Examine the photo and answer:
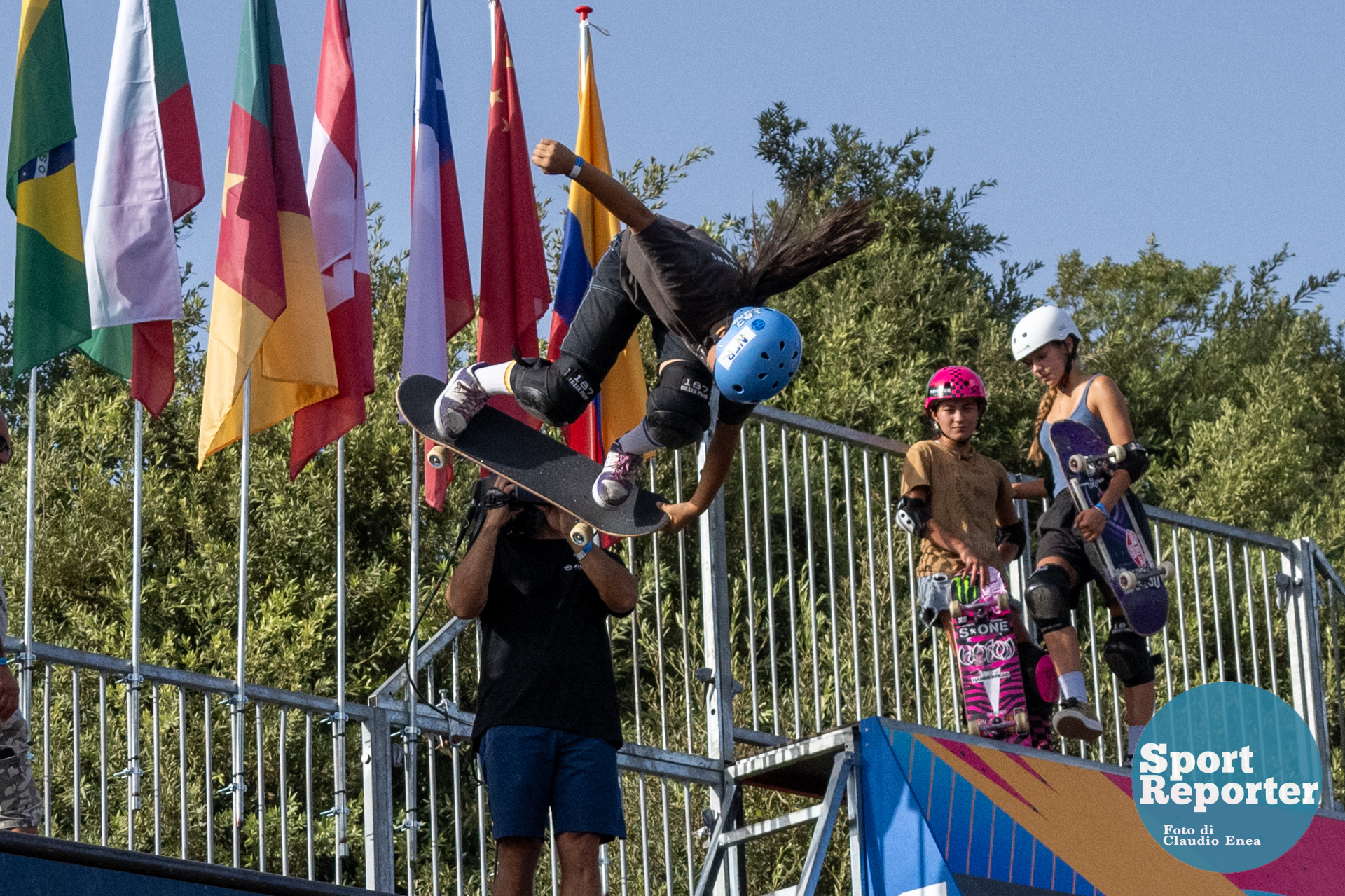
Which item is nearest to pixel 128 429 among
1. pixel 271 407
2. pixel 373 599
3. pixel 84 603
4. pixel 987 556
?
pixel 84 603

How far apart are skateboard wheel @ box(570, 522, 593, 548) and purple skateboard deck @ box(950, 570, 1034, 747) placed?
79.1 inches

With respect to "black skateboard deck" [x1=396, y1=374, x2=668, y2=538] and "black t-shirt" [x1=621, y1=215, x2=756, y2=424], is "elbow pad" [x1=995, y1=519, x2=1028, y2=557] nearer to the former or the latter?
"black skateboard deck" [x1=396, y1=374, x2=668, y2=538]

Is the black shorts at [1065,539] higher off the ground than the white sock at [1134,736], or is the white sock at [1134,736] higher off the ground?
the black shorts at [1065,539]

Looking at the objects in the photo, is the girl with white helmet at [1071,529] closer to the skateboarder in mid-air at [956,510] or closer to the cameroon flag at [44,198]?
the skateboarder in mid-air at [956,510]

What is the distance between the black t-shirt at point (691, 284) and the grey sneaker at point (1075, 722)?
7.12ft

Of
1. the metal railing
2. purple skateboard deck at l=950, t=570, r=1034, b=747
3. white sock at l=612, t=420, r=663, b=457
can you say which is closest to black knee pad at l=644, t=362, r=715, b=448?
white sock at l=612, t=420, r=663, b=457

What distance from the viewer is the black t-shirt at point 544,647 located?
5.55m

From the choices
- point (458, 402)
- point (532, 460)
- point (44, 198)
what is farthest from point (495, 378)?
point (44, 198)

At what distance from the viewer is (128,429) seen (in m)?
17.8

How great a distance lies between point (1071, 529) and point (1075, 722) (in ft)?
3.17

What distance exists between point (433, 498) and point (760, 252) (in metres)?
2.14

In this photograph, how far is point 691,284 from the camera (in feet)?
18.8

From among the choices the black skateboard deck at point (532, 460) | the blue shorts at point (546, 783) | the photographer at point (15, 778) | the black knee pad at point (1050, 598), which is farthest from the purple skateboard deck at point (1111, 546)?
the photographer at point (15, 778)

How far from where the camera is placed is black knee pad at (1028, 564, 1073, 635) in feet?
23.8
